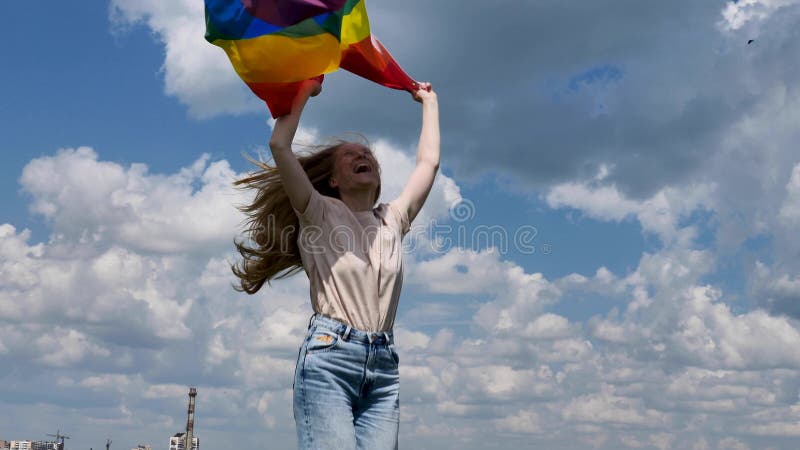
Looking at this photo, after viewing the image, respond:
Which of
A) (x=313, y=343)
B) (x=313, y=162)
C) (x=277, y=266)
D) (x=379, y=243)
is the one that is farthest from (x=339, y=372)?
(x=313, y=162)

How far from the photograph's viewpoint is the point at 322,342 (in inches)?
194

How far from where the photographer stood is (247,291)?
6.43 meters

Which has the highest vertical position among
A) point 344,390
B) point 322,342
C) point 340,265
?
point 340,265

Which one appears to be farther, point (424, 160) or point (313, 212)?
point (424, 160)

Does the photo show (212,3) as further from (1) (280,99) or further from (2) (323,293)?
(2) (323,293)

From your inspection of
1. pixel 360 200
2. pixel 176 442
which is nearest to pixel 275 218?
pixel 360 200

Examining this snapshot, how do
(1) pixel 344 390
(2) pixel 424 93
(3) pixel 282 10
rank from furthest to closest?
1. (2) pixel 424 93
2. (3) pixel 282 10
3. (1) pixel 344 390

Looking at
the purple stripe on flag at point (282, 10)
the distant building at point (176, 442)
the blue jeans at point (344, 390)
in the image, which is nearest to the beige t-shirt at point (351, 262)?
the blue jeans at point (344, 390)

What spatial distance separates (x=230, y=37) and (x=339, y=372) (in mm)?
2326

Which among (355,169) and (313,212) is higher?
(355,169)

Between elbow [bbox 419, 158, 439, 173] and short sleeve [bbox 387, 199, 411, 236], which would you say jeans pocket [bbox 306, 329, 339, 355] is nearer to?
short sleeve [bbox 387, 199, 411, 236]

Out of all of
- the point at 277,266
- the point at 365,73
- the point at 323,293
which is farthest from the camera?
the point at 365,73

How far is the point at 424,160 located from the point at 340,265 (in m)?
1.40

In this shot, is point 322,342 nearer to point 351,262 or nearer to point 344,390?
point 344,390
